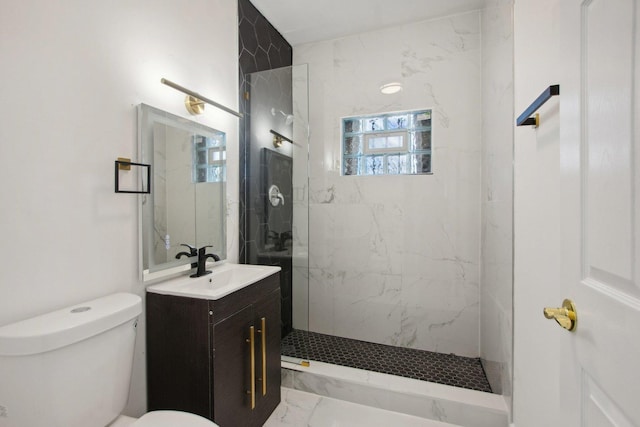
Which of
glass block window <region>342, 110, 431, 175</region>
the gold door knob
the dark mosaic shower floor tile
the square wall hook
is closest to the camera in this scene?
the gold door knob

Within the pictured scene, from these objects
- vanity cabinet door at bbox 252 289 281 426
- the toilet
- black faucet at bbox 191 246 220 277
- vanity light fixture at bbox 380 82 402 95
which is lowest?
vanity cabinet door at bbox 252 289 281 426

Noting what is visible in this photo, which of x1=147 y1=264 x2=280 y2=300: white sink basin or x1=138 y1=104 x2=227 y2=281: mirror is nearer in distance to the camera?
x1=147 y1=264 x2=280 y2=300: white sink basin

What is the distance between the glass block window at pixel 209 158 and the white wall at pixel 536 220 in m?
1.74

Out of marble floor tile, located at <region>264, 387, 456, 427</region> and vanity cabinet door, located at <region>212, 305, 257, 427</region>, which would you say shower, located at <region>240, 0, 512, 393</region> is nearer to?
marble floor tile, located at <region>264, 387, 456, 427</region>

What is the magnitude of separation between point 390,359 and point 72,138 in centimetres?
238

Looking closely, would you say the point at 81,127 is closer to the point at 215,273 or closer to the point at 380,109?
the point at 215,273

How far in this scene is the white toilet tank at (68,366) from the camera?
84cm

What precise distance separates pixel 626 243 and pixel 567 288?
27 centimetres

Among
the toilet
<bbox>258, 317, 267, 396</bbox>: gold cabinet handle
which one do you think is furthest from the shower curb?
the toilet

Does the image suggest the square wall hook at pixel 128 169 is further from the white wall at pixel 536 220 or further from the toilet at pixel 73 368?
the white wall at pixel 536 220

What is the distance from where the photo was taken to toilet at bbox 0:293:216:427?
2.75 feet

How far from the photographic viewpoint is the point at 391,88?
258 centimetres

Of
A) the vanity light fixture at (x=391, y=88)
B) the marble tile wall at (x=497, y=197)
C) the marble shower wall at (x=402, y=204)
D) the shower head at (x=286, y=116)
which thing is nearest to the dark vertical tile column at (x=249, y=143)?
the shower head at (x=286, y=116)

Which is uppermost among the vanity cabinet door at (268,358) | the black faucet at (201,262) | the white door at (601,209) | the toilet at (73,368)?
the white door at (601,209)
